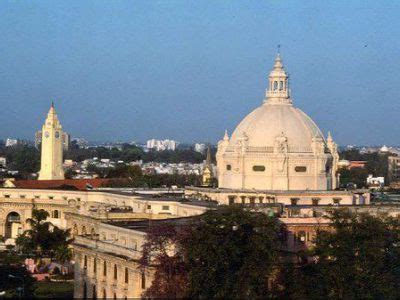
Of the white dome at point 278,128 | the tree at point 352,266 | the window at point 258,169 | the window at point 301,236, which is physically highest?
the white dome at point 278,128

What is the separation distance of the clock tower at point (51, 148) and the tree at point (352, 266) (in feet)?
255

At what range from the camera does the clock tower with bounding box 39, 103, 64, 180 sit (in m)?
138

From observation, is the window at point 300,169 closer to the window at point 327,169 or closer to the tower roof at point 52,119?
the window at point 327,169

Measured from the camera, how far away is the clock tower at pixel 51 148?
452ft

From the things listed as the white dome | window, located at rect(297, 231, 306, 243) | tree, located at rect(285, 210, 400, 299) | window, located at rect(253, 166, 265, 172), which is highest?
the white dome

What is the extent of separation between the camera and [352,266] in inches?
2386

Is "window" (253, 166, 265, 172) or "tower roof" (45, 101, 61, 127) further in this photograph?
"tower roof" (45, 101, 61, 127)

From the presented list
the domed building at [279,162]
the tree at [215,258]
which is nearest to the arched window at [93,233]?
the domed building at [279,162]

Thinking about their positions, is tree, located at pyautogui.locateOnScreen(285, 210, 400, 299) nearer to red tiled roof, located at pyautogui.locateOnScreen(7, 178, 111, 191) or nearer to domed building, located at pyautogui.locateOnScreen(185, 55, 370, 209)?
domed building, located at pyautogui.locateOnScreen(185, 55, 370, 209)

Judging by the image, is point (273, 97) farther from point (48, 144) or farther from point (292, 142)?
point (48, 144)

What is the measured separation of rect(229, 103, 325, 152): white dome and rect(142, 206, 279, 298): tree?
26.7 m

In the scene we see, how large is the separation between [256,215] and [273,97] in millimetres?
28551

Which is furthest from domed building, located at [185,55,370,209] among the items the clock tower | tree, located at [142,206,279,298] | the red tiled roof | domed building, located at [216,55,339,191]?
the clock tower

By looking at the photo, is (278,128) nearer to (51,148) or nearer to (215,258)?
(215,258)
